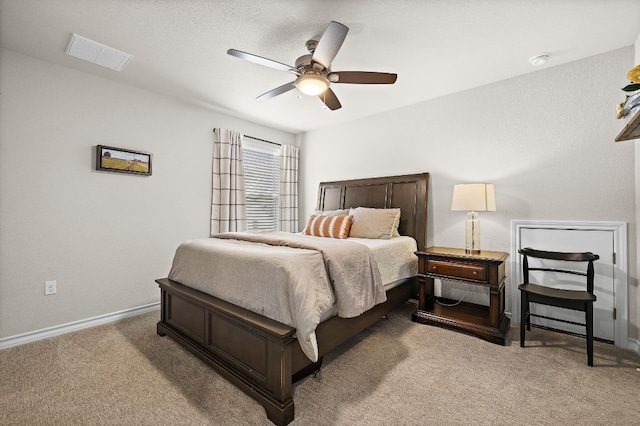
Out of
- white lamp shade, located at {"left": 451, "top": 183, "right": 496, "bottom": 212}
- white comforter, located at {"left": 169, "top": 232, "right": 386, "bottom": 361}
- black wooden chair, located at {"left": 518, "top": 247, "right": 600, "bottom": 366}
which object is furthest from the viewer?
white lamp shade, located at {"left": 451, "top": 183, "right": 496, "bottom": 212}

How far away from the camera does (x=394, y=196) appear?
3812 mm

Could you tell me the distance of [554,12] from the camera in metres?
2.03

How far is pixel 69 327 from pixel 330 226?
2.86 m

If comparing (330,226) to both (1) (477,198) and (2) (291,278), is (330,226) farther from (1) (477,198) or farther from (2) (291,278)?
(2) (291,278)

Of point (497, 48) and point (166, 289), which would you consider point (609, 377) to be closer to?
point (497, 48)

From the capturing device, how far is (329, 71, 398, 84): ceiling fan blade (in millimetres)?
2227

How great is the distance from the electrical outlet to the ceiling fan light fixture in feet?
9.71

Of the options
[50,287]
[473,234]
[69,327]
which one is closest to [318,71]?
[473,234]

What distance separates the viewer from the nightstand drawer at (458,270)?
2600 millimetres

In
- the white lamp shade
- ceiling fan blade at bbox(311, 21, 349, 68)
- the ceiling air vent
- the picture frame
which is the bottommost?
the white lamp shade

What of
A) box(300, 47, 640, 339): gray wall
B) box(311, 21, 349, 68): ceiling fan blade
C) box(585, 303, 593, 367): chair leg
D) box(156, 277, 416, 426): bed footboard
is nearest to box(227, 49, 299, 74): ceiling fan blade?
box(311, 21, 349, 68): ceiling fan blade

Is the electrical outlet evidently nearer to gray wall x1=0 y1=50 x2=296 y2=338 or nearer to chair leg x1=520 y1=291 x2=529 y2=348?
gray wall x1=0 y1=50 x2=296 y2=338

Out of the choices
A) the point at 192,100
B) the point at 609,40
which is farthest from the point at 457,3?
the point at 192,100

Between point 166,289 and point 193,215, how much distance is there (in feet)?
4.73
